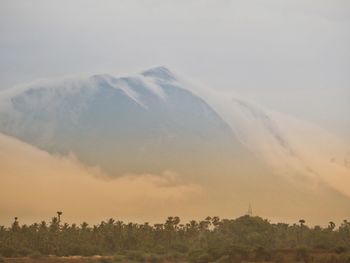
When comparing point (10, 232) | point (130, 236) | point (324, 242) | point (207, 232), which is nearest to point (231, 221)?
point (207, 232)

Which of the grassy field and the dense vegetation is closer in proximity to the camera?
the grassy field

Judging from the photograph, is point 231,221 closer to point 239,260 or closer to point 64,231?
point 64,231

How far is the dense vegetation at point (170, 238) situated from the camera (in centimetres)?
4794

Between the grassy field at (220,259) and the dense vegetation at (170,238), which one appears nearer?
the grassy field at (220,259)

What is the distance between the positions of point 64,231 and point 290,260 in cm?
2463

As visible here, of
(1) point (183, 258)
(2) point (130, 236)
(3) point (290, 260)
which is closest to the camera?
(3) point (290, 260)

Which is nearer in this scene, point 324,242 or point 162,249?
point 324,242

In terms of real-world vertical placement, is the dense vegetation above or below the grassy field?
above

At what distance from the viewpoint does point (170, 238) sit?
5872 cm

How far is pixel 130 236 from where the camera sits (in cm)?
5631

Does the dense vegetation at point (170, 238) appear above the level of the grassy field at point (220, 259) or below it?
above

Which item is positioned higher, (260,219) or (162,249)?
(260,219)

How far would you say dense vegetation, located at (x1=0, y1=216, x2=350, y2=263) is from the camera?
157ft

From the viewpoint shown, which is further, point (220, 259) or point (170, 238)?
point (170, 238)
